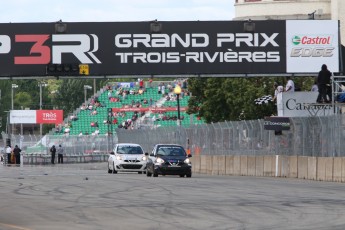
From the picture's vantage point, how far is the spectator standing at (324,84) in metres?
41.3

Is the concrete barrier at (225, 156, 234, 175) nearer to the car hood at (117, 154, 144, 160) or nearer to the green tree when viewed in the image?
the car hood at (117, 154, 144, 160)

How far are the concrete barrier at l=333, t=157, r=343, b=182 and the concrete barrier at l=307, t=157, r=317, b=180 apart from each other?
208 cm

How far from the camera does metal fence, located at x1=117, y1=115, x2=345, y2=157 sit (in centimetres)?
3822

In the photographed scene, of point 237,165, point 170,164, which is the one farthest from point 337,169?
point 237,165

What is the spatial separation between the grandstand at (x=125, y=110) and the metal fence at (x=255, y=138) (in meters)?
38.7

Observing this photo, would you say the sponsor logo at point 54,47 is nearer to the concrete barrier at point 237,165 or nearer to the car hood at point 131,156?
the car hood at point 131,156

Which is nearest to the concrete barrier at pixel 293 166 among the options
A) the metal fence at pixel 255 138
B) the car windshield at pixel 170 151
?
the metal fence at pixel 255 138

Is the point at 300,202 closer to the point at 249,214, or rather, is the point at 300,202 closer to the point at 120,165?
the point at 249,214

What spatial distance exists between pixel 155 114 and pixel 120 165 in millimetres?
67347

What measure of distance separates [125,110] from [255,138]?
74.7 meters

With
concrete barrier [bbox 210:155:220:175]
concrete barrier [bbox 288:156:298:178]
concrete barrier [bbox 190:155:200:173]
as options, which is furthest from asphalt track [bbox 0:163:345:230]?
concrete barrier [bbox 190:155:200:173]

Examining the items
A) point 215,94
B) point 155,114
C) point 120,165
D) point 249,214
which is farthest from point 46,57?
point 155,114

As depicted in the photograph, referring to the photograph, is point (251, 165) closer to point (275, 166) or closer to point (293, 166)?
point (275, 166)

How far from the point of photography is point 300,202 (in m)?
23.8
